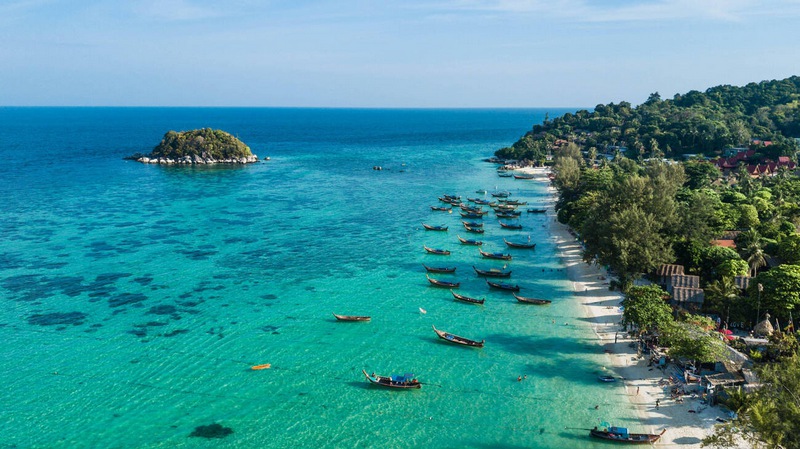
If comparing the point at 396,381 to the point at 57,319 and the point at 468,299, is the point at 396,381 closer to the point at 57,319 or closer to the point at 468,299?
the point at 468,299

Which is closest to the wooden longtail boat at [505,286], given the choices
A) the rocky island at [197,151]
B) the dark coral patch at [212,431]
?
the dark coral patch at [212,431]

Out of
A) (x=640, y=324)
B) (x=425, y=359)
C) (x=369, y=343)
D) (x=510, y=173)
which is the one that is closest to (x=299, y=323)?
(x=369, y=343)

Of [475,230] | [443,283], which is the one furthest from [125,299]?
[475,230]

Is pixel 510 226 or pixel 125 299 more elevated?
pixel 510 226

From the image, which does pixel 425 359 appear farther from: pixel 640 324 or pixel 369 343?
pixel 640 324

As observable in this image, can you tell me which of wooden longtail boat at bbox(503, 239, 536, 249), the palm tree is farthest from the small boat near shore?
the palm tree

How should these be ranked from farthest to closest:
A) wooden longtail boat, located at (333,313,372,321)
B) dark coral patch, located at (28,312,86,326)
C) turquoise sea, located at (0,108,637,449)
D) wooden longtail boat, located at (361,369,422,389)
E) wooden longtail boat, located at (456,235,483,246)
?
wooden longtail boat, located at (456,235,483,246), wooden longtail boat, located at (333,313,372,321), dark coral patch, located at (28,312,86,326), wooden longtail boat, located at (361,369,422,389), turquoise sea, located at (0,108,637,449)

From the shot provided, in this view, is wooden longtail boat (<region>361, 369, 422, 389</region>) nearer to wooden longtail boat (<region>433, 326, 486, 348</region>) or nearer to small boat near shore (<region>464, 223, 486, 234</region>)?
wooden longtail boat (<region>433, 326, 486, 348</region>)
